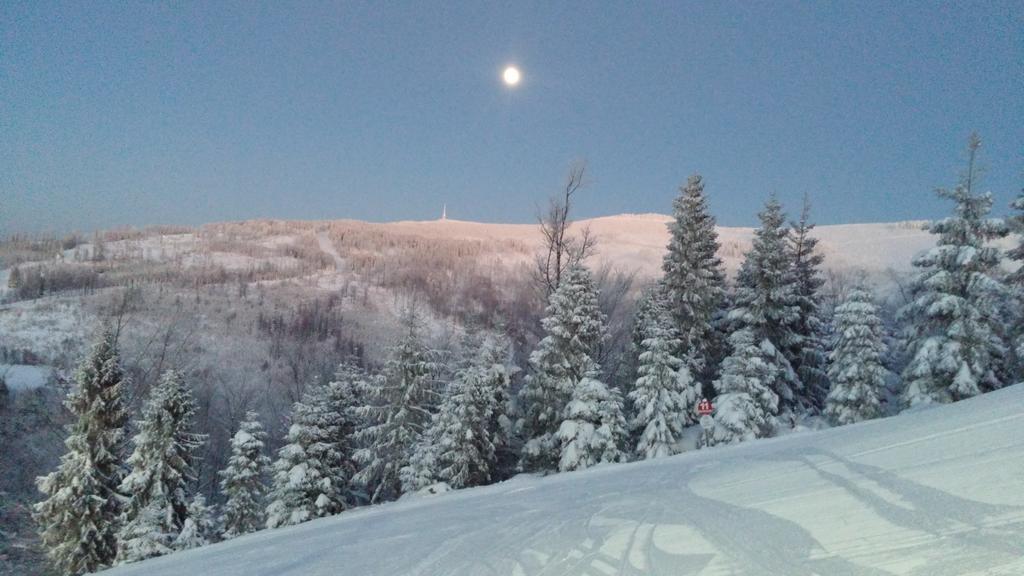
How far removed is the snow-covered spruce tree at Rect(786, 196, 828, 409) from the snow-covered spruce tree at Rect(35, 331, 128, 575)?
29.2 meters

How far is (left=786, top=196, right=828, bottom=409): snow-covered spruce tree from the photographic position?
2555cm

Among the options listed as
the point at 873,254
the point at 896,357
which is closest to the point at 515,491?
the point at 896,357

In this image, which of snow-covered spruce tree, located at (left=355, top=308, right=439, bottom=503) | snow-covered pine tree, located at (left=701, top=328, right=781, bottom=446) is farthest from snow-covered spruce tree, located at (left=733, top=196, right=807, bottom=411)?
snow-covered spruce tree, located at (left=355, top=308, right=439, bottom=503)

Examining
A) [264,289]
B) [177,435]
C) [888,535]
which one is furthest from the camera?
[264,289]

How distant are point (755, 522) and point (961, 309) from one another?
19.3 m

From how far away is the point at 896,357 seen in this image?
94.3ft

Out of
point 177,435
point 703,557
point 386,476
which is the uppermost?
point 703,557

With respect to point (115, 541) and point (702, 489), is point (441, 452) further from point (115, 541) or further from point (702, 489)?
point (702, 489)

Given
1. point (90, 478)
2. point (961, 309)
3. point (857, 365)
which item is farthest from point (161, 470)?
point (961, 309)

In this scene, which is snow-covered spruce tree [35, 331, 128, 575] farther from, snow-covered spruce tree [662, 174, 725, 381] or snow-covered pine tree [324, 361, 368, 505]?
snow-covered spruce tree [662, 174, 725, 381]

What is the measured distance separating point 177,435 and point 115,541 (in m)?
4.37

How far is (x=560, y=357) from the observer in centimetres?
2148

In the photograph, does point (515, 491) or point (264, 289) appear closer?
point (515, 491)

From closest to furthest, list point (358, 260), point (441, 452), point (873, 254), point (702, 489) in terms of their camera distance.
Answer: point (702, 489) < point (441, 452) < point (873, 254) < point (358, 260)
